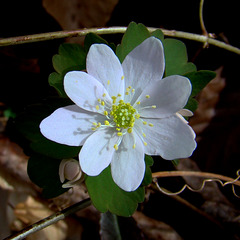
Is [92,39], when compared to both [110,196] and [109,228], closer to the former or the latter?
[110,196]

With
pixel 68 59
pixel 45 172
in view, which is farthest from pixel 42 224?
pixel 68 59

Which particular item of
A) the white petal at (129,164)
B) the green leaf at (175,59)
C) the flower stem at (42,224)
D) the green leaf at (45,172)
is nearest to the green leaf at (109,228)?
the flower stem at (42,224)

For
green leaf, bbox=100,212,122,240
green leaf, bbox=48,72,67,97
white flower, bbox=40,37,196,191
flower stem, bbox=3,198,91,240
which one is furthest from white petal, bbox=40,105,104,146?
green leaf, bbox=100,212,122,240

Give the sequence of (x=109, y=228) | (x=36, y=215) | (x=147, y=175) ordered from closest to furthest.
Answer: (x=147, y=175) → (x=109, y=228) → (x=36, y=215)

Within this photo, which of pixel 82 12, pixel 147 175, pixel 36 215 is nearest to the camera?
pixel 147 175

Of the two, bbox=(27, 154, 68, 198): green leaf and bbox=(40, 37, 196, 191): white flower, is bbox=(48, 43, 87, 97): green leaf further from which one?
bbox=(27, 154, 68, 198): green leaf

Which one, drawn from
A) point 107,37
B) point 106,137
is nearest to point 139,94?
point 106,137

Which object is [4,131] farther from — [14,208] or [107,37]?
[107,37]

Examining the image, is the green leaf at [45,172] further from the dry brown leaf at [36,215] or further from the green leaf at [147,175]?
the dry brown leaf at [36,215]
